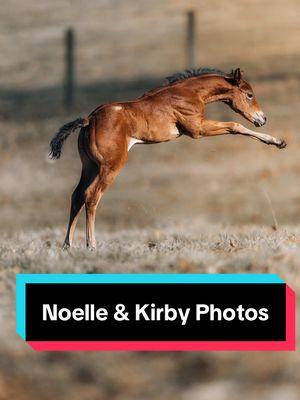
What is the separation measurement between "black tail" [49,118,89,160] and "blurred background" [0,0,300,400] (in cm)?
92

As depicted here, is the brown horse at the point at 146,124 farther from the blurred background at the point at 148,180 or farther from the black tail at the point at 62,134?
the blurred background at the point at 148,180

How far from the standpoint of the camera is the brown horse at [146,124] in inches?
331

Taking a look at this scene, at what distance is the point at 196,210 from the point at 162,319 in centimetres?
1495

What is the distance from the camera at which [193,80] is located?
29.2 feet

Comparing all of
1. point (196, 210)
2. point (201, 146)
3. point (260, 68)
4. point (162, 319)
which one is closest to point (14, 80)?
point (260, 68)

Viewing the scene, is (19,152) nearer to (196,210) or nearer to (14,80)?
(196,210)

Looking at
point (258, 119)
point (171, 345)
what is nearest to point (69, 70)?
point (258, 119)

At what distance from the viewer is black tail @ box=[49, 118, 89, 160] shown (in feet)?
27.9

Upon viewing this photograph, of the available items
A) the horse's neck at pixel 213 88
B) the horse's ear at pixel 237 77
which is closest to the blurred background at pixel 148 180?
the horse's neck at pixel 213 88

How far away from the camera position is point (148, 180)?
2230 centimetres

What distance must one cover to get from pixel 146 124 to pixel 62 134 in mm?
857

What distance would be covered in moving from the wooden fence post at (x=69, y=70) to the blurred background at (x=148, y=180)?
2.3 inches

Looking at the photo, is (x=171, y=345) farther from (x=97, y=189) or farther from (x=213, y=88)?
(x=213, y=88)

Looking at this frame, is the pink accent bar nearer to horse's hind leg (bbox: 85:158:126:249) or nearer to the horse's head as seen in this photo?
horse's hind leg (bbox: 85:158:126:249)
